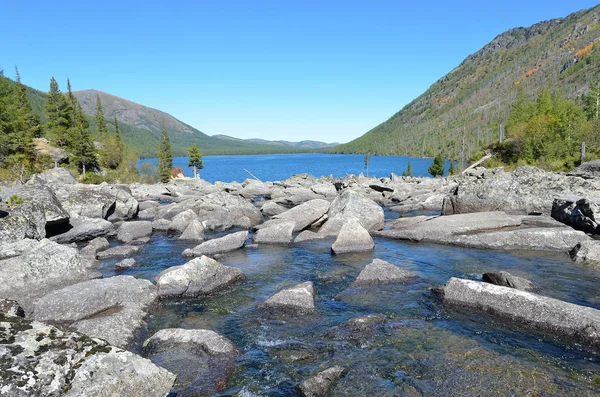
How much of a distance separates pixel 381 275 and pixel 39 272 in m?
13.1

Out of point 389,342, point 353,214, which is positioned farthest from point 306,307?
point 353,214

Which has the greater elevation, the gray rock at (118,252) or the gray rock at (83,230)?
the gray rock at (83,230)

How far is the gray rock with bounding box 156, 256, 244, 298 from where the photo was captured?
13469 millimetres

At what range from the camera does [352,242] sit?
2003 centimetres

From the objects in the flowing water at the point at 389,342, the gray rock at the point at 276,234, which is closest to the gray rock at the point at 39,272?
the flowing water at the point at 389,342

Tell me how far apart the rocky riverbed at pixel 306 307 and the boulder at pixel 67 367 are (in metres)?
0.02

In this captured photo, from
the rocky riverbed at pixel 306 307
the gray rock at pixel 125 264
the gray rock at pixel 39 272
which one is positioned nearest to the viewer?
the rocky riverbed at pixel 306 307

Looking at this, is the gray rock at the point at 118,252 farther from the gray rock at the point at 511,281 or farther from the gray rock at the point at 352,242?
the gray rock at the point at 511,281

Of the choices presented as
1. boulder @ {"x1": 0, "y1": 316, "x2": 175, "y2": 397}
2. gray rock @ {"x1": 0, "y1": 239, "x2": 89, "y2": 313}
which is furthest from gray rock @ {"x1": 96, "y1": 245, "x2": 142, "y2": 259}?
boulder @ {"x1": 0, "y1": 316, "x2": 175, "y2": 397}

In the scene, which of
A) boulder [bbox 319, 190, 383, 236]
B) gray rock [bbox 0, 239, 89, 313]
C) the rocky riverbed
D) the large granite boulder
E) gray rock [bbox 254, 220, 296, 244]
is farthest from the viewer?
the large granite boulder

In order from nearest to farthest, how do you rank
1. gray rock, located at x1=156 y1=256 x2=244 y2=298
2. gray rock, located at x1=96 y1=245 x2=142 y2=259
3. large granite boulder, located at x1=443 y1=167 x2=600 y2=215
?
gray rock, located at x1=156 y1=256 x2=244 y2=298
gray rock, located at x1=96 y1=245 x2=142 y2=259
large granite boulder, located at x1=443 y1=167 x2=600 y2=215

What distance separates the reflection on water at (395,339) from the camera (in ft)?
26.8

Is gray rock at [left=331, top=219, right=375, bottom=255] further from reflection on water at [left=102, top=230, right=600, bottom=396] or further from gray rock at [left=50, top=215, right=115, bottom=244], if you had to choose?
gray rock at [left=50, top=215, right=115, bottom=244]

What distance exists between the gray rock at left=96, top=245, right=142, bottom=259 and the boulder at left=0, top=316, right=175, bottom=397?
13821 millimetres
